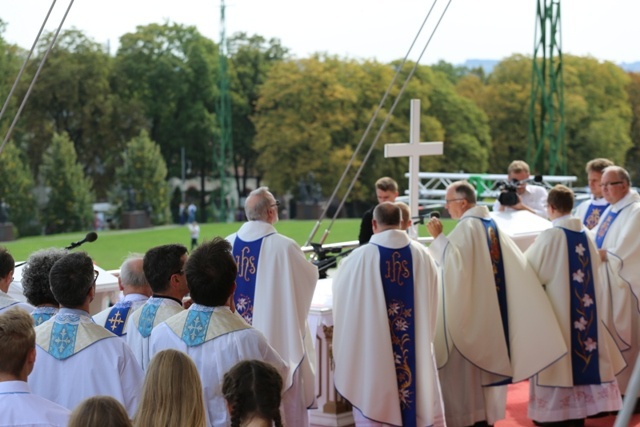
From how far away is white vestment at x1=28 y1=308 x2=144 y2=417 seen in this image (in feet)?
12.7

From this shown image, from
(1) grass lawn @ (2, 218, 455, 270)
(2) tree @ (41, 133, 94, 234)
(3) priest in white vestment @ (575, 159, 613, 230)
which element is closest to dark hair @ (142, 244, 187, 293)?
(3) priest in white vestment @ (575, 159, 613, 230)

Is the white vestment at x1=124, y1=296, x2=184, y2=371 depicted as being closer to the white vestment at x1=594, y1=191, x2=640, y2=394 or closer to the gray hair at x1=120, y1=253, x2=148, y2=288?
the gray hair at x1=120, y1=253, x2=148, y2=288

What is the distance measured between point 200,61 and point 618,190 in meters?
41.7

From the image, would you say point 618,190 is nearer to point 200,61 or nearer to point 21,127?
point 21,127

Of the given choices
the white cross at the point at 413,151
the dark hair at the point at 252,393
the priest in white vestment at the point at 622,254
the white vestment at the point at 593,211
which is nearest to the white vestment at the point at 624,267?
the priest in white vestment at the point at 622,254

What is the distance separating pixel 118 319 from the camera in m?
4.53

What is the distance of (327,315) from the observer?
6.72 m

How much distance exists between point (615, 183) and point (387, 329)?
2.24 metres

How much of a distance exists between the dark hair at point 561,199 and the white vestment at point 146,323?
10.9 ft

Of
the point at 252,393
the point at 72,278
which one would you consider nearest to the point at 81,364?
the point at 72,278

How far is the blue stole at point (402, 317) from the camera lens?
6191 millimetres

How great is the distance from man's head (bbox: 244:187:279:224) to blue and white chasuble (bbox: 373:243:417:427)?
0.68 metres

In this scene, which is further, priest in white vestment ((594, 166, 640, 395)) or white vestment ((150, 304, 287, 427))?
priest in white vestment ((594, 166, 640, 395))

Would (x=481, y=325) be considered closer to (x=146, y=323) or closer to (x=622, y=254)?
(x=622, y=254)
